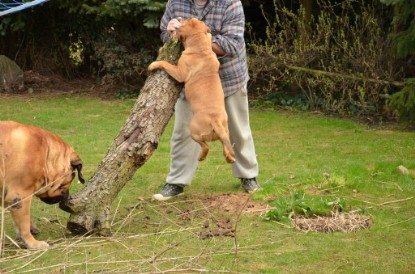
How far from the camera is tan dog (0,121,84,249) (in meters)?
5.76

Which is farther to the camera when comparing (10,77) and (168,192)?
(10,77)

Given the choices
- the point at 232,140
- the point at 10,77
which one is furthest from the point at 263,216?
the point at 10,77

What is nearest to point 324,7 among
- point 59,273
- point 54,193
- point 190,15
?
point 190,15

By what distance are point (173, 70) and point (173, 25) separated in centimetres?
43

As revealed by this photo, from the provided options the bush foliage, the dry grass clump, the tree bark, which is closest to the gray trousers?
the tree bark

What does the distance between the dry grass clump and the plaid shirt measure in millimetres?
1516

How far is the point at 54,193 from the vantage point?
6.12 metres

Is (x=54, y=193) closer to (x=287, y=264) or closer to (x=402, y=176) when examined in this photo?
(x=287, y=264)

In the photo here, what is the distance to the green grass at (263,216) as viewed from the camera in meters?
5.66

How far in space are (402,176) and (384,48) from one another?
15.9 feet

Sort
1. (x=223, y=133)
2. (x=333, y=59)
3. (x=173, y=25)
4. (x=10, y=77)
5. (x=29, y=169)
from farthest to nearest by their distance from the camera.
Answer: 1. (x=10, y=77)
2. (x=333, y=59)
3. (x=173, y=25)
4. (x=223, y=133)
5. (x=29, y=169)

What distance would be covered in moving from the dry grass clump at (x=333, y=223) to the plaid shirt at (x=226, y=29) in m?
1.52

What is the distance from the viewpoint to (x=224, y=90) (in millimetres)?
7500

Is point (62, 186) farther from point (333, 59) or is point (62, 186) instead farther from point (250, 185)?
point (333, 59)
